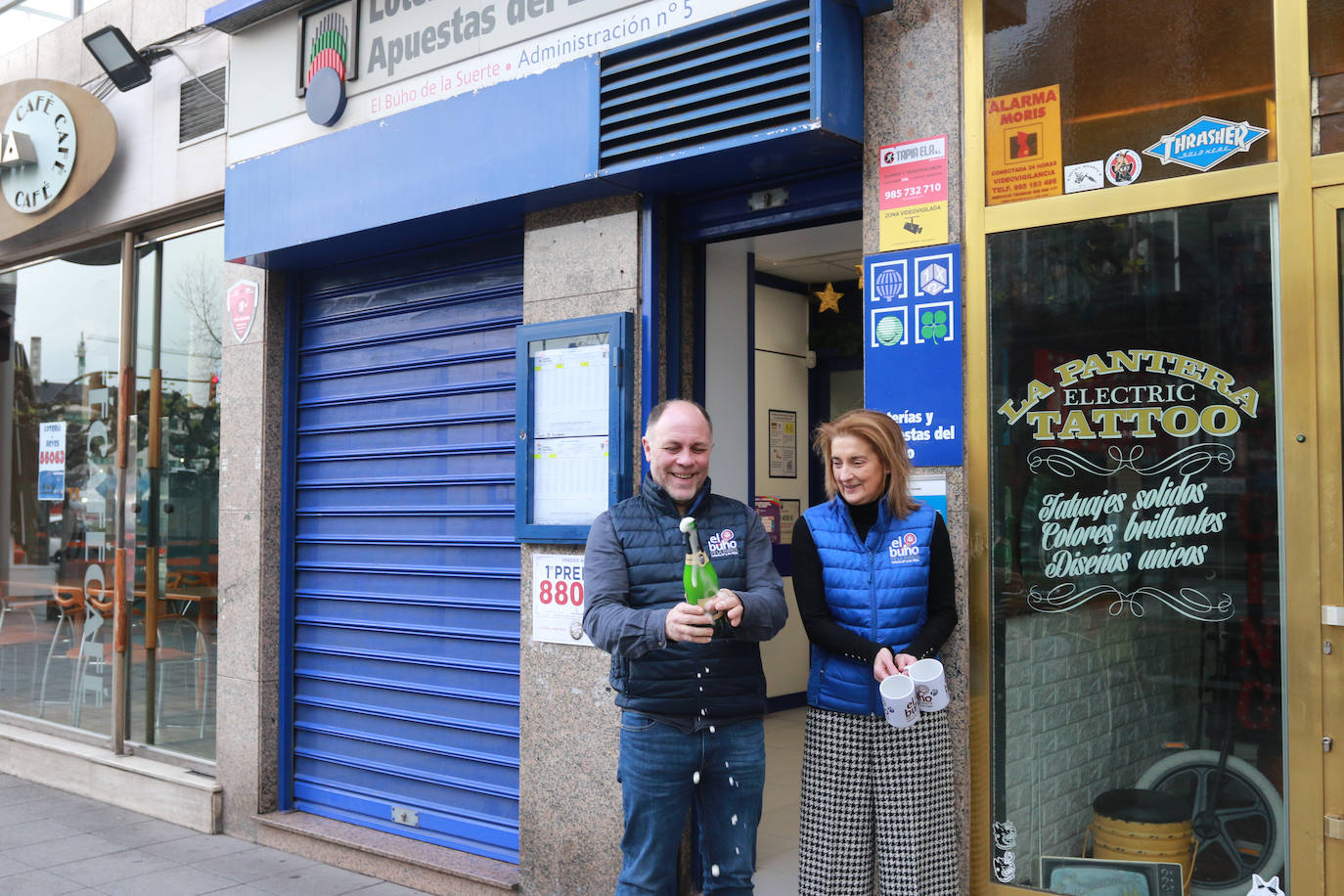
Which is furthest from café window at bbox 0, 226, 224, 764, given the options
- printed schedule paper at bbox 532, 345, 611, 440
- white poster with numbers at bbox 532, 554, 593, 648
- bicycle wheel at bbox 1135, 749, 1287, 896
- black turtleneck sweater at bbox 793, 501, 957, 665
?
bicycle wheel at bbox 1135, 749, 1287, 896

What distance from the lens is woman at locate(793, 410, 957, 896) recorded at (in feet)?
10.7

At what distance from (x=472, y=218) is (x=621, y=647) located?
2747mm

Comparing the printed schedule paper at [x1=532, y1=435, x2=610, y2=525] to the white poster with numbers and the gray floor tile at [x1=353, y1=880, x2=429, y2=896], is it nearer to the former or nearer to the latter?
the white poster with numbers

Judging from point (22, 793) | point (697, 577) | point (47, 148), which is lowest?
point (22, 793)

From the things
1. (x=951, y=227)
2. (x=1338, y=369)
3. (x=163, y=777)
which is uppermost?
(x=951, y=227)

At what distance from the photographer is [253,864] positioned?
5.59m

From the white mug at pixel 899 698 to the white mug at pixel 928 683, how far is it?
0.03 meters

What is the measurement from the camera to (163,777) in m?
6.46

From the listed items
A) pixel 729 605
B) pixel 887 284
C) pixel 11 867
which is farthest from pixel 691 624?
pixel 11 867

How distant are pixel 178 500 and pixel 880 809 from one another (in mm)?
5214

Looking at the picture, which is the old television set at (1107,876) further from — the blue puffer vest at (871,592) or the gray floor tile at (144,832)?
the gray floor tile at (144,832)

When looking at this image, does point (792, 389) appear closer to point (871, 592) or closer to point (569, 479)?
point (569, 479)

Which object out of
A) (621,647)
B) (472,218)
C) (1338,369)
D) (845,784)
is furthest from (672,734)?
(472,218)

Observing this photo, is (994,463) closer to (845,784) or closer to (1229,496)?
(1229,496)
